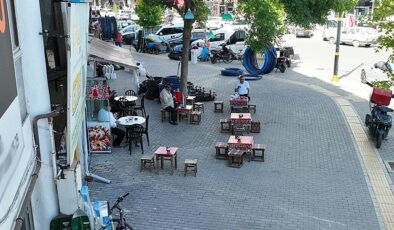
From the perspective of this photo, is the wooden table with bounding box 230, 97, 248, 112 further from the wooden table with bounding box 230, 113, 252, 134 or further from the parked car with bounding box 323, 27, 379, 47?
the parked car with bounding box 323, 27, 379, 47

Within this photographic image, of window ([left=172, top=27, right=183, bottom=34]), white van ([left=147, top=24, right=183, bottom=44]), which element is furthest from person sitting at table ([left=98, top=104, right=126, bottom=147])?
window ([left=172, top=27, right=183, bottom=34])

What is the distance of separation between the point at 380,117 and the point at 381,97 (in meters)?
0.75

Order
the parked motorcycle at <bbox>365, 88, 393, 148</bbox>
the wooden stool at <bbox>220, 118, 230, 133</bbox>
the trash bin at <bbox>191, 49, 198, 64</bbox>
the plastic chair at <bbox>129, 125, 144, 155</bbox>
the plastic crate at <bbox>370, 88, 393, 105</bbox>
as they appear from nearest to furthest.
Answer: the plastic chair at <bbox>129, 125, 144, 155</bbox> < the parked motorcycle at <bbox>365, 88, 393, 148</bbox> < the plastic crate at <bbox>370, 88, 393, 105</bbox> < the wooden stool at <bbox>220, 118, 230, 133</bbox> < the trash bin at <bbox>191, 49, 198, 64</bbox>

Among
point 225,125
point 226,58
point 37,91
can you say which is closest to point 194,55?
point 226,58

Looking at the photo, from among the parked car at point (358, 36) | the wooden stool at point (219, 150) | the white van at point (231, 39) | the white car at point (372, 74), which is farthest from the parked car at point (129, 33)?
the wooden stool at point (219, 150)

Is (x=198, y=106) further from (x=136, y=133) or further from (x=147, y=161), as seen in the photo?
(x=147, y=161)

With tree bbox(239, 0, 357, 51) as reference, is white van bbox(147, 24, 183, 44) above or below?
below

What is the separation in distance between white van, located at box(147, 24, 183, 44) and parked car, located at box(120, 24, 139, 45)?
279cm

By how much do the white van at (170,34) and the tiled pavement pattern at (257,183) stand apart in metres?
18.4

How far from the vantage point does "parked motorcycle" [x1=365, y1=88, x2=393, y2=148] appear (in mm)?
13398

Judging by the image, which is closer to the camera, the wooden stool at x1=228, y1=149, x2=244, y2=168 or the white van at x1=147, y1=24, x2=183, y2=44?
the wooden stool at x1=228, y1=149, x2=244, y2=168

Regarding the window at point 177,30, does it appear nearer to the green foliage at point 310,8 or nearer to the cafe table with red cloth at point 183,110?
the cafe table with red cloth at point 183,110

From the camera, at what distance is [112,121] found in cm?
1297

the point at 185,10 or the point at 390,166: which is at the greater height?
the point at 185,10
